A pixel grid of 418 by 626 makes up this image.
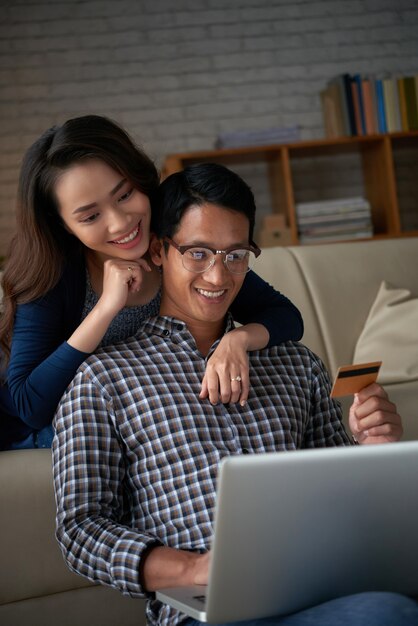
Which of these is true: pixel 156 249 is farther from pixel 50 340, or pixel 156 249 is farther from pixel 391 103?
pixel 391 103

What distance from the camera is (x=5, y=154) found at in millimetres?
4949

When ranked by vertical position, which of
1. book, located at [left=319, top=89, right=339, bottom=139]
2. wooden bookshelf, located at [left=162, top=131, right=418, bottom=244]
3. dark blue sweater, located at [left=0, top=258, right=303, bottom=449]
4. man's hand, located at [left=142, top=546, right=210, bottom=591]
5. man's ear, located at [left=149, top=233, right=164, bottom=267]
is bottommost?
man's hand, located at [left=142, top=546, right=210, bottom=591]

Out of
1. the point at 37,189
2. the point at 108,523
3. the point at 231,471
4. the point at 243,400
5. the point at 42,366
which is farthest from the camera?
the point at 37,189

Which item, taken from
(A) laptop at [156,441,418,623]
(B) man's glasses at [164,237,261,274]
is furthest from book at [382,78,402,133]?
(A) laptop at [156,441,418,623]

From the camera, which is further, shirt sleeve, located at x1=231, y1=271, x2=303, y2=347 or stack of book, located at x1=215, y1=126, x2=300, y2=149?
stack of book, located at x1=215, y1=126, x2=300, y2=149

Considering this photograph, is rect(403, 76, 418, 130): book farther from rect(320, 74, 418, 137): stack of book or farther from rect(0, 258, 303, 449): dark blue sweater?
rect(0, 258, 303, 449): dark blue sweater

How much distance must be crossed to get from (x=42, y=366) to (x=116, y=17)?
12.5ft

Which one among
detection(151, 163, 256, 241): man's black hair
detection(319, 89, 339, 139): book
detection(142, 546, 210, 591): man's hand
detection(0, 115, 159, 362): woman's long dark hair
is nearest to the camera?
detection(142, 546, 210, 591): man's hand

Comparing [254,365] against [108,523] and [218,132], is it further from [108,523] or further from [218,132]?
[218,132]

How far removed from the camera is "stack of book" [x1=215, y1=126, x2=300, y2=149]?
4.78m

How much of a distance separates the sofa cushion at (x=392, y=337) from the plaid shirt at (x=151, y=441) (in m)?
1.13

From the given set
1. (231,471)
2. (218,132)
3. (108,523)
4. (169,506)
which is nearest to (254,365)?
(169,506)

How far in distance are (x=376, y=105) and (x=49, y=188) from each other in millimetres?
3439

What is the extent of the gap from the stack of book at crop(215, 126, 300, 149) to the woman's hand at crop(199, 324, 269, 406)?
334 centimetres
